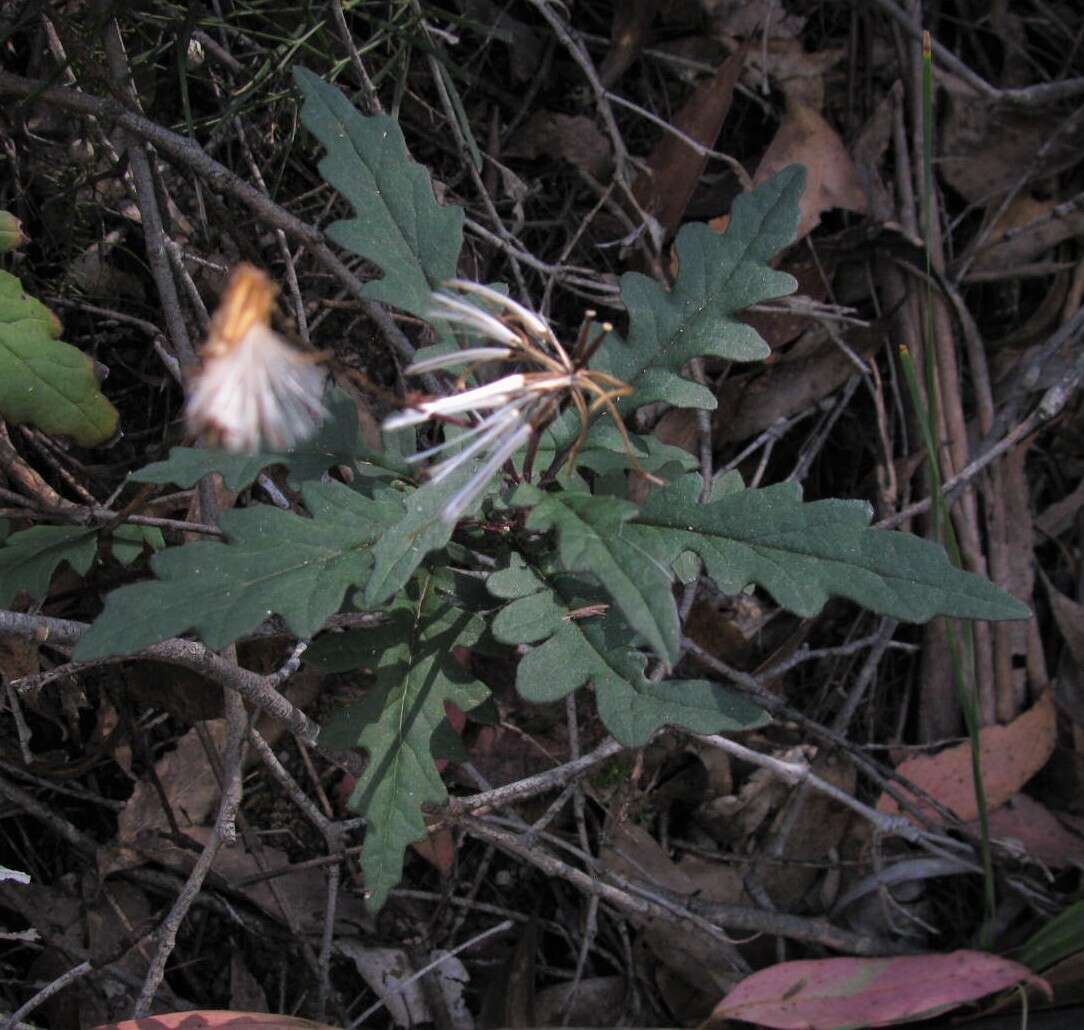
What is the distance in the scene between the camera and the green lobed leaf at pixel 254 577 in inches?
63.6

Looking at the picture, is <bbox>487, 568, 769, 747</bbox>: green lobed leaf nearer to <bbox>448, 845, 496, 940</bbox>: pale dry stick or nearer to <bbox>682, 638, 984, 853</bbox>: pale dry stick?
<bbox>682, 638, 984, 853</bbox>: pale dry stick

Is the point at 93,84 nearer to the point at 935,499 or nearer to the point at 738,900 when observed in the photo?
the point at 935,499

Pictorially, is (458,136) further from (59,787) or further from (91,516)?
(59,787)

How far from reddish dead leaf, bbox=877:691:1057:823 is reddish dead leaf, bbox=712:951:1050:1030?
Result: 445 mm

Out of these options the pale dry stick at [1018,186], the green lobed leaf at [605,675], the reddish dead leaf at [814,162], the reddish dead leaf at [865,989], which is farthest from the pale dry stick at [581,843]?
the pale dry stick at [1018,186]

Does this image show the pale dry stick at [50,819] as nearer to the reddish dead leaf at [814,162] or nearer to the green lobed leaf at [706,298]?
the green lobed leaf at [706,298]

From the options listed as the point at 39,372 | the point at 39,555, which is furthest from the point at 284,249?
the point at 39,555

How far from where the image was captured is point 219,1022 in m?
2.15

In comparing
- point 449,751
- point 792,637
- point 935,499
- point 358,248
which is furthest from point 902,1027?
point 358,248

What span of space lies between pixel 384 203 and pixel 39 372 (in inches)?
31.5

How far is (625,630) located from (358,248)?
0.88 metres

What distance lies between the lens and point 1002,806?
3.13 metres

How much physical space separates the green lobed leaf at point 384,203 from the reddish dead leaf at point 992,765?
6.52ft

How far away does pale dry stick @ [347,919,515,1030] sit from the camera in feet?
8.20
